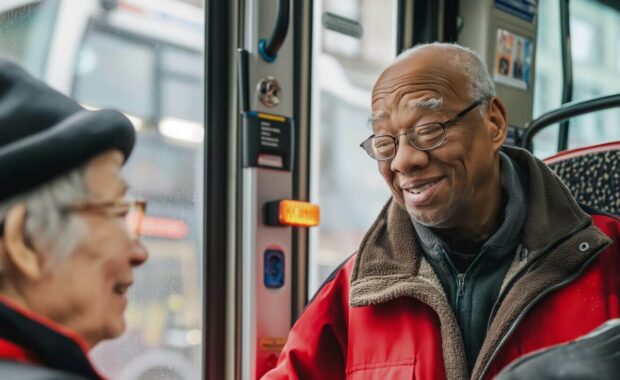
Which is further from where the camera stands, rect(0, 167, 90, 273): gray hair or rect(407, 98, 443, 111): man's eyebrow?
rect(407, 98, 443, 111): man's eyebrow

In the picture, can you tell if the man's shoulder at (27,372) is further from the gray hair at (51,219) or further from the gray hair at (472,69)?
the gray hair at (472,69)

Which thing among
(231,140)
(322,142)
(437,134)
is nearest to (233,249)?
(231,140)

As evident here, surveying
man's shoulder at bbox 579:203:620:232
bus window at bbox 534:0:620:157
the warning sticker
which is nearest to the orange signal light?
man's shoulder at bbox 579:203:620:232

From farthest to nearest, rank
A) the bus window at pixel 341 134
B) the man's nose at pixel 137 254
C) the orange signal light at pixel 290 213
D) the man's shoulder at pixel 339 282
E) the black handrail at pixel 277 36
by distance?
the bus window at pixel 341 134, the orange signal light at pixel 290 213, the black handrail at pixel 277 36, the man's shoulder at pixel 339 282, the man's nose at pixel 137 254

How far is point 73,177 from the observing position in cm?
67

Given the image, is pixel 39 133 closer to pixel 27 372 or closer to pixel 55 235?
pixel 55 235

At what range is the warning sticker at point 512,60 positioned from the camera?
11.2ft

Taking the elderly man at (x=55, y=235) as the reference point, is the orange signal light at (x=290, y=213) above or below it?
above

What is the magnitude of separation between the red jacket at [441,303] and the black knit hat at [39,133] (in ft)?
3.83

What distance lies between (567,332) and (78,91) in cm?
145

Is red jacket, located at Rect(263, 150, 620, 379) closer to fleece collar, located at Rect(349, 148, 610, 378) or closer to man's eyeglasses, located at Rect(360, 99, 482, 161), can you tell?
fleece collar, located at Rect(349, 148, 610, 378)

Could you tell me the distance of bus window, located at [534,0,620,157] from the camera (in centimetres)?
396

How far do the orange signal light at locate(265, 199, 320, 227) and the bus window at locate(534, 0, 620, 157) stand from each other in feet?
5.48

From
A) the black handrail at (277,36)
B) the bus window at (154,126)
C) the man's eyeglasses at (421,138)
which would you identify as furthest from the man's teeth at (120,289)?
the black handrail at (277,36)
